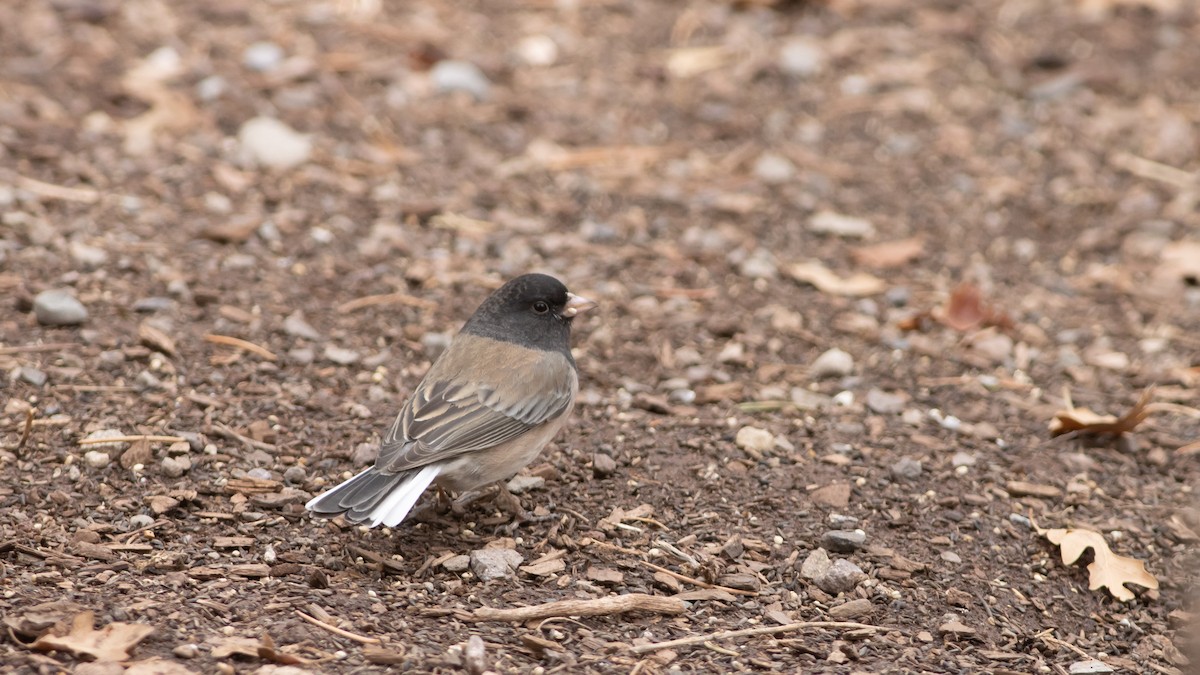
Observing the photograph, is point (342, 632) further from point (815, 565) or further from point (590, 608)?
point (815, 565)

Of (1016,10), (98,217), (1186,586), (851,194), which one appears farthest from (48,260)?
(1016,10)

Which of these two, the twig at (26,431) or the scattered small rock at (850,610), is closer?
the scattered small rock at (850,610)

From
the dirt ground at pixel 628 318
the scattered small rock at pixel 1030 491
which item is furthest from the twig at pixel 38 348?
the scattered small rock at pixel 1030 491

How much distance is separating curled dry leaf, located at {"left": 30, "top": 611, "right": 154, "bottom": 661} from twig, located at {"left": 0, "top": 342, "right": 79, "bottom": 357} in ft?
4.82

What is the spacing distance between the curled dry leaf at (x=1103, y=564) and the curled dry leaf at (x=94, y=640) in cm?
242

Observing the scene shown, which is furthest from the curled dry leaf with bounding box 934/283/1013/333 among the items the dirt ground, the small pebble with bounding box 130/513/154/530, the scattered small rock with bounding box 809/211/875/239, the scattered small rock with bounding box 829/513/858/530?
the small pebble with bounding box 130/513/154/530

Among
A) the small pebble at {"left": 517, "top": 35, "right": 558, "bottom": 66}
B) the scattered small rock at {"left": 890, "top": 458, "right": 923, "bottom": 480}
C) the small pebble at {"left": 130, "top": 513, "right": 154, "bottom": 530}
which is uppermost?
the small pebble at {"left": 517, "top": 35, "right": 558, "bottom": 66}

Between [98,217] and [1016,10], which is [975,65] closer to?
[1016,10]

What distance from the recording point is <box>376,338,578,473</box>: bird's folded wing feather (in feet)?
11.2

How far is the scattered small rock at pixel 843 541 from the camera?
344cm

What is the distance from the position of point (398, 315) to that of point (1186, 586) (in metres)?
2.74

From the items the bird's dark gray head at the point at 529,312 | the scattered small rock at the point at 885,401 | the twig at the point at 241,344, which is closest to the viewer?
the bird's dark gray head at the point at 529,312

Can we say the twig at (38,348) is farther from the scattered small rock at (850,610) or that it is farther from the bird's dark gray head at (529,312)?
the scattered small rock at (850,610)

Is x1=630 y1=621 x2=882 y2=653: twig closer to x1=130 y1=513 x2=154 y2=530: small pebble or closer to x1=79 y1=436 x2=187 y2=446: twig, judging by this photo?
x1=130 y1=513 x2=154 y2=530: small pebble
